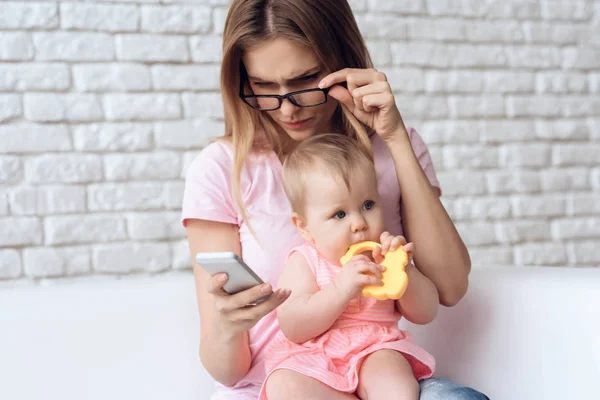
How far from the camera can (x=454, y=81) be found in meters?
2.51

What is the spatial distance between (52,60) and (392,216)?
50.8 inches

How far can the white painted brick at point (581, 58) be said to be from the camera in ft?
8.77

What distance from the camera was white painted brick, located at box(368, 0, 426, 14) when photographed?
2420mm

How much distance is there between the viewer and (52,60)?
2.14 m

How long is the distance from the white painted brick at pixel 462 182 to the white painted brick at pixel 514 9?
1.96 ft

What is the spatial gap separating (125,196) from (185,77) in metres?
0.43

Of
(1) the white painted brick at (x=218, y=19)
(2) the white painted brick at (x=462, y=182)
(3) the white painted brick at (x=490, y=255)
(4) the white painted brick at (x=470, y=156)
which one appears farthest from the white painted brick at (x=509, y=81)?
(1) the white painted brick at (x=218, y=19)

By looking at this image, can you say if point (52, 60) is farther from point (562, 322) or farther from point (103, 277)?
point (562, 322)

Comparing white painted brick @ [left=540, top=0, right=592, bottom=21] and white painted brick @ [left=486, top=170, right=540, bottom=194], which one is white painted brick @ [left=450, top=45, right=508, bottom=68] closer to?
white painted brick @ [left=540, top=0, right=592, bottom=21]

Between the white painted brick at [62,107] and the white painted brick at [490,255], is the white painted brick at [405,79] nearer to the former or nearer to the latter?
the white painted brick at [490,255]

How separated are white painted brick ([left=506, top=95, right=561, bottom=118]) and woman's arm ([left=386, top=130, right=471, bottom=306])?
1.40m

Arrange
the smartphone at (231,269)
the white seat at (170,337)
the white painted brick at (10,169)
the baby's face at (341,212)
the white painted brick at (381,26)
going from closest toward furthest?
the smartphone at (231,269) → the baby's face at (341,212) → the white seat at (170,337) → the white painted brick at (10,169) → the white painted brick at (381,26)

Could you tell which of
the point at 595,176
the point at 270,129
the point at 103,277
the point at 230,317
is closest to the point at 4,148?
the point at 103,277

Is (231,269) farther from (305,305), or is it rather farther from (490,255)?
(490,255)
